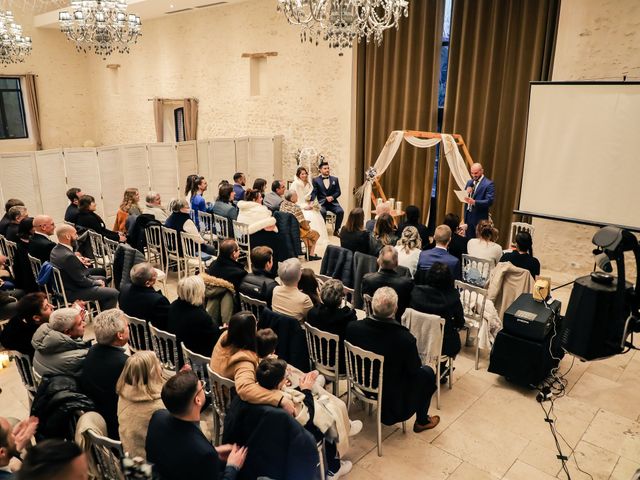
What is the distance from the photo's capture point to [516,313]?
13.5ft

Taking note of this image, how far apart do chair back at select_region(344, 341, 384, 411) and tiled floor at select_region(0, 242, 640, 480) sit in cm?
41

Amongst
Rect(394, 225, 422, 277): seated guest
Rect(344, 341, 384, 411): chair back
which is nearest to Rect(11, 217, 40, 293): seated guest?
Rect(344, 341, 384, 411): chair back

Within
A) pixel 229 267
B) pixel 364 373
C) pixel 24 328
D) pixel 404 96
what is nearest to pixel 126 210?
pixel 229 267

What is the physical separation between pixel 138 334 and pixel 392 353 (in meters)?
1.89

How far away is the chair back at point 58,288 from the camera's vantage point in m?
4.77

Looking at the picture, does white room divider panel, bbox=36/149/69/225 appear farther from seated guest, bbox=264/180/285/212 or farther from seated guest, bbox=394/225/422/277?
seated guest, bbox=394/225/422/277

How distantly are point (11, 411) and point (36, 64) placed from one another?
13.3m

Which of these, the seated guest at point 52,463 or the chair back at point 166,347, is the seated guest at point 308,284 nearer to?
the chair back at point 166,347

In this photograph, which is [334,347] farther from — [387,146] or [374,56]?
[374,56]

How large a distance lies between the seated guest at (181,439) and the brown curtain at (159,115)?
39.5 ft

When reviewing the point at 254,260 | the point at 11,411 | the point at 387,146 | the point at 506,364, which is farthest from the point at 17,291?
the point at 387,146

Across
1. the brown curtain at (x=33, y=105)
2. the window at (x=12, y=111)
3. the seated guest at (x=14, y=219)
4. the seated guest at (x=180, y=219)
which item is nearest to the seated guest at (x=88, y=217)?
the seated guest at (x=14, y=219)

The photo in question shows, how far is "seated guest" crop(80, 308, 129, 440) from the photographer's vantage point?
9.16 ft

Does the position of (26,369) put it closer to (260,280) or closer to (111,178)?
(260,280)
